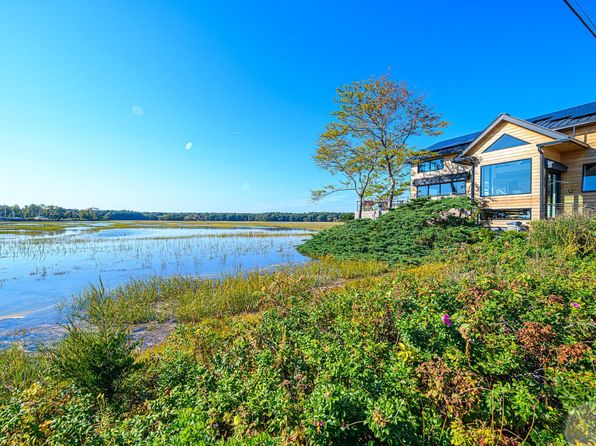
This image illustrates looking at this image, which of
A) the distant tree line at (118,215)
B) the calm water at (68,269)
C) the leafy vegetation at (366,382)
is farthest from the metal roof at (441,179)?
the distant tree line at (118,215)

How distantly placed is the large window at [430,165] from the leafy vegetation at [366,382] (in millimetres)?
20359

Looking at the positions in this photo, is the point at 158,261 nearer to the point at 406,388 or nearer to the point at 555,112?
the point at 406,388

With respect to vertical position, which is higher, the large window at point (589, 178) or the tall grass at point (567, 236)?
the large window at point (589, 178)

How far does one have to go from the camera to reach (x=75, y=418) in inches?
79.0

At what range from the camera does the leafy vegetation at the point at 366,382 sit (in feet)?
6.09

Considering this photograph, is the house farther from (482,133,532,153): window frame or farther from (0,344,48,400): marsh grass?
(0,344,48,400): marsh grass

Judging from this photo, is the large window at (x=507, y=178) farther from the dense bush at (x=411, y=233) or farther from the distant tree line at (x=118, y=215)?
the distant tree line at (x=118, y=215)

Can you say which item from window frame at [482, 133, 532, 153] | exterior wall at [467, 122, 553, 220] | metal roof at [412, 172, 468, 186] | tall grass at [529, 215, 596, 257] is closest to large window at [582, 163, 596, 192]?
exterior wall at [467, 122, 553, 220]

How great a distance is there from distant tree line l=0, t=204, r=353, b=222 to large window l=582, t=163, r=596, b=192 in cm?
4957

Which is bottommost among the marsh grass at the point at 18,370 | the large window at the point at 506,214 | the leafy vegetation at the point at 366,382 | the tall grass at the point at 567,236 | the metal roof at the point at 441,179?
the marsh grass at the point at 18,370

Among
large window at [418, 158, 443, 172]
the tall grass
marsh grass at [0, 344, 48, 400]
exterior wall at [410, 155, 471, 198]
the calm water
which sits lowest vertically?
the calm water

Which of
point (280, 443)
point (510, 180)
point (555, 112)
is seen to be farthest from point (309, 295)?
point (555, 112)

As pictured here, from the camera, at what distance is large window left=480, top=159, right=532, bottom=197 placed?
14336mm

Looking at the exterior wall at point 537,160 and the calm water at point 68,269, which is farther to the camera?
the exterior wall at point 537,160
